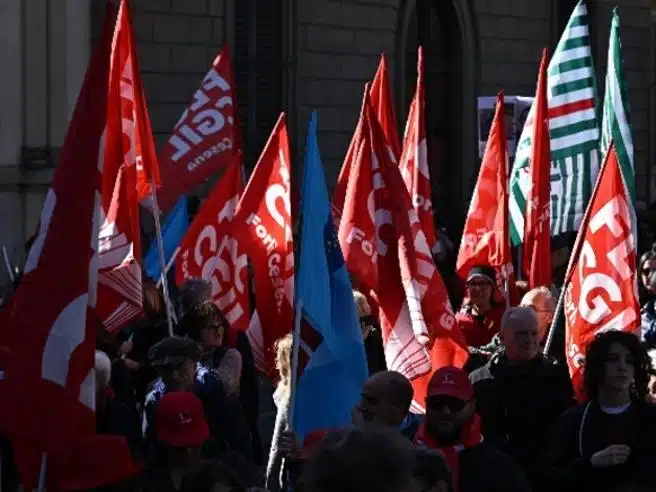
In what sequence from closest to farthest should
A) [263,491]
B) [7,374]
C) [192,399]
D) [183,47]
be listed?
[263,491]
[7,374]
[192,399]
[183,47]

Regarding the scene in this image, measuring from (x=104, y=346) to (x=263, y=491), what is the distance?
3734 mm

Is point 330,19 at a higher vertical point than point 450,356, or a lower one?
higher

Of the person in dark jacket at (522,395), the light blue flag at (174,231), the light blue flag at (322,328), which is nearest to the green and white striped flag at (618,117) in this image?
the light blue flag at (174,231)

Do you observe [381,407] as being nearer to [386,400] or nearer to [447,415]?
[386,400]

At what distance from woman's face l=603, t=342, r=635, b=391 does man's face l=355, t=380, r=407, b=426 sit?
0.99 m

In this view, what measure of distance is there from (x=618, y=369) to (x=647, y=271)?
5210 mm

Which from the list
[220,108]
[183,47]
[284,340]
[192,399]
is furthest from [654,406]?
[183,47]

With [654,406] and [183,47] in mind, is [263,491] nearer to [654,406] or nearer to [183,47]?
[654,406]

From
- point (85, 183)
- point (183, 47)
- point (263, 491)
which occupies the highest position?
point (183, 47)

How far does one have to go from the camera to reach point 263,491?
4.99 m

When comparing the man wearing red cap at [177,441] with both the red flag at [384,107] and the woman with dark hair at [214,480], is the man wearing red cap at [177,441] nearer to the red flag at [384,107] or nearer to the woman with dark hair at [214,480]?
the woman with dark hair at [214,480]

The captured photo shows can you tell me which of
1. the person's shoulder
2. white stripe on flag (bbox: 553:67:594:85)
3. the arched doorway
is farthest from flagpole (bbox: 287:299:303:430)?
the arched doorway

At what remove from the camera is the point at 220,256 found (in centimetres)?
1055

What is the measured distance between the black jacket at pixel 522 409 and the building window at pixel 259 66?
12823mm
